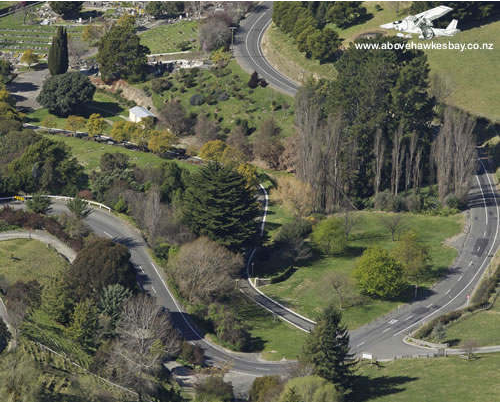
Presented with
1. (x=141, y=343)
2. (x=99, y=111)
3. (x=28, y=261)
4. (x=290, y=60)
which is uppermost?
(x=290, y=60)

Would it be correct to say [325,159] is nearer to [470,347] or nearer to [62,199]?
[62,199]

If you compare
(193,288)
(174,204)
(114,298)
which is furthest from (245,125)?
(114,298)

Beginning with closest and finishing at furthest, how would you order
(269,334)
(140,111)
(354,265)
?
1. (269,334)
2. (354,265)
3. (140,111)

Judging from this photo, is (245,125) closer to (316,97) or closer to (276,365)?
(316,97)

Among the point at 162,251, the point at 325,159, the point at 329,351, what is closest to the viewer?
the point at 329,351

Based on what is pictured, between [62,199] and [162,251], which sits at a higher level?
[62,199]

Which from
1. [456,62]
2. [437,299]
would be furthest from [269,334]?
[456,62]

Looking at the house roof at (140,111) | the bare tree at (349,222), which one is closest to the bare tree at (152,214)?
the bare tree at (349,222)
